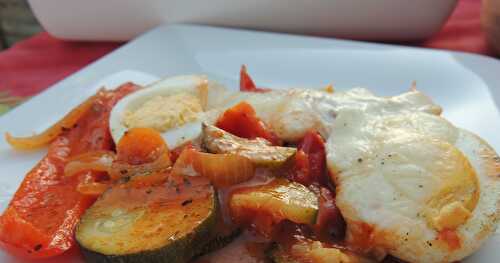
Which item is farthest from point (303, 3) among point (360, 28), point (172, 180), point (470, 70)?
point (172, 180)

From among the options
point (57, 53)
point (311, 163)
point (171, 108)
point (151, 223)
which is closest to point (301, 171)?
point (311, 163)

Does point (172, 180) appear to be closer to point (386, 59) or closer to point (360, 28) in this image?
point (386, 59)

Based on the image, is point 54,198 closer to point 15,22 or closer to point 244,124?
point 244,124

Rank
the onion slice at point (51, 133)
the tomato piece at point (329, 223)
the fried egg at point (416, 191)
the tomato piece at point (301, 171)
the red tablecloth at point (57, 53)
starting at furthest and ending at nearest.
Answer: the red tablecloth at point (57, 53)
the onion slice at point (51, 133)
the tomato piece at point (301, 171)
the tomato piece at point (329, 223)
the fried egg at point (416, 191)

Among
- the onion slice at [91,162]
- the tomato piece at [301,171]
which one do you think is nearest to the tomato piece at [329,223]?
the tomato piece at [301,171]

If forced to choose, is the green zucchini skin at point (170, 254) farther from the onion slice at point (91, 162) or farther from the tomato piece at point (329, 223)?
the onion slice at point (91, 162)

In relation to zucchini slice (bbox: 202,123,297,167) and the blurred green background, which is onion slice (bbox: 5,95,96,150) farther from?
the blurred green background
